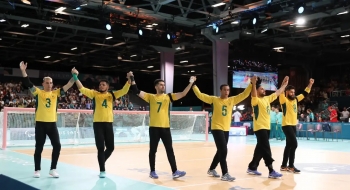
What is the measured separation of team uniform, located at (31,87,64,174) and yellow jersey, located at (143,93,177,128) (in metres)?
1.64

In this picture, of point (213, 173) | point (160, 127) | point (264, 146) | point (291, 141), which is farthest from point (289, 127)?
point (160, 127)

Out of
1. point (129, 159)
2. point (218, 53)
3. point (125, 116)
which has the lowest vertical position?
point (129, 159)

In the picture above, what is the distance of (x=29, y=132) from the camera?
13.5 m

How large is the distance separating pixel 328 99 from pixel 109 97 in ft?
87.2

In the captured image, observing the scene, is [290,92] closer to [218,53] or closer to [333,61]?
[218,53]

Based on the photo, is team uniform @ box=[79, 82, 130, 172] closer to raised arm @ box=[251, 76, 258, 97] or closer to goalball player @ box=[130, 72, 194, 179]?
goalball player @ box=[130, 72, 194, 179]

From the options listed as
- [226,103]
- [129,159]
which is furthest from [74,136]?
[226,103]

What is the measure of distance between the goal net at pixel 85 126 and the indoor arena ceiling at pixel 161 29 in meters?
4.41

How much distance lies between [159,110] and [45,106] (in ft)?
6.52

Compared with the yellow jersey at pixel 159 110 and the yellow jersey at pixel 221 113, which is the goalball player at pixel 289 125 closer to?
the yellow jersey at pixel 221 113

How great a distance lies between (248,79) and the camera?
27281 millimetres

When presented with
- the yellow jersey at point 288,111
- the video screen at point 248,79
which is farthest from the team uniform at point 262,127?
the video screen at point 248,79

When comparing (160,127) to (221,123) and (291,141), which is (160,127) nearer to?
(221,123)

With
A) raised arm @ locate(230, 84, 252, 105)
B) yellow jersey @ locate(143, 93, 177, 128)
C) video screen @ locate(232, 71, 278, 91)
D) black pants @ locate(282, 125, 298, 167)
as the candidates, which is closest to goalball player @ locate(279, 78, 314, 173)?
black pants @ locate(282, 125, 298, 167)
